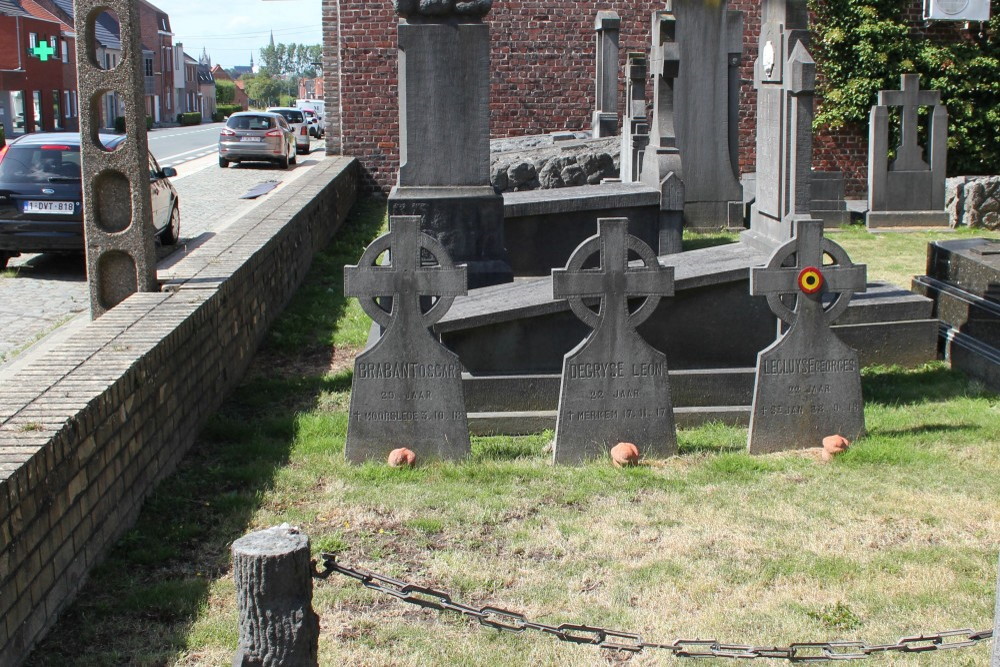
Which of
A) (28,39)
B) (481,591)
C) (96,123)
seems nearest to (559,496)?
→ (481,591)

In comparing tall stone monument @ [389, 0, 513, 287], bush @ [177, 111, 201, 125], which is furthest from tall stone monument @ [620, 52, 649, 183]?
bush @ [177, 111, 201, 125]

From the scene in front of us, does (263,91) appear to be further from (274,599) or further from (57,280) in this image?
(274,599)

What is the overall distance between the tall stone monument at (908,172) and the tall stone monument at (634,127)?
3.42 metres

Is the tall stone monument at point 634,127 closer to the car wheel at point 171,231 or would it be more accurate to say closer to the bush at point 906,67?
the bush at point 906,67

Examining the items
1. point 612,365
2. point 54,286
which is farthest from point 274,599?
point 54,286

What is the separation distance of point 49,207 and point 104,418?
31.4ft

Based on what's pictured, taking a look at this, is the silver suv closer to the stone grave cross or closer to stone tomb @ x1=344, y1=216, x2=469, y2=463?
the stone grave cross

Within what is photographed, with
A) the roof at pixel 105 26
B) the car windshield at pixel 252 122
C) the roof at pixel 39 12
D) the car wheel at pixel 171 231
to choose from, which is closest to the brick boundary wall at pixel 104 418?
the car wheel at pixel 171 231

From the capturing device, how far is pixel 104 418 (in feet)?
16.7

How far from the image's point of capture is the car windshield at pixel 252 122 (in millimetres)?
32125

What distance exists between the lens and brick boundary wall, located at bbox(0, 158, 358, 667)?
162 inches

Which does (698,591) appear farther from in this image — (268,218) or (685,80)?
(685,80)

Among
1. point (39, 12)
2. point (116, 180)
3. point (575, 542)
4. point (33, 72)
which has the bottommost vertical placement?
point (575, 542)

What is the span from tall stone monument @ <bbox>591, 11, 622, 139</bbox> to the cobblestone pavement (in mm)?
6627
